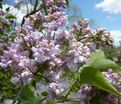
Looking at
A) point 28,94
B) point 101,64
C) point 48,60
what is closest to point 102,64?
point 101,64

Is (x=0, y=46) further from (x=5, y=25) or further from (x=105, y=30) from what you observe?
(x=5, y=25)

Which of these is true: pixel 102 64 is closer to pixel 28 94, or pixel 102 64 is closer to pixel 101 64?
pixel 101 64

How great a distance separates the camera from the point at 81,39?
215cm

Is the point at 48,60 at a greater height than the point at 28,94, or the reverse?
the point at 48,60

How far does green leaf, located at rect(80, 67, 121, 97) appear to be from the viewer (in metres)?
1.45

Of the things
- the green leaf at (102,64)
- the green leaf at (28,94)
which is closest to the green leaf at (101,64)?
the green leaf at (102,64)

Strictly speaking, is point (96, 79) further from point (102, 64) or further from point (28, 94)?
point (28, 94)

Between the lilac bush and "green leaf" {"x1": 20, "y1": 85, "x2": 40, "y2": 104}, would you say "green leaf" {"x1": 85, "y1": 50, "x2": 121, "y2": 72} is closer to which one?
the lilac bush

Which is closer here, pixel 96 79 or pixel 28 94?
pixel 96 79

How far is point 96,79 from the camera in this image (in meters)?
1.47

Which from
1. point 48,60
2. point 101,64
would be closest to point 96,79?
point 101,64

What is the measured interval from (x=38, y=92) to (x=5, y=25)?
1475mm

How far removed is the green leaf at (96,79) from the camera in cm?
145

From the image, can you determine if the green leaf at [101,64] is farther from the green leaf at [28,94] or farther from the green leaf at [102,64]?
the green leaf at [28,94]
